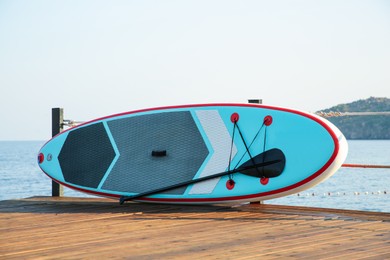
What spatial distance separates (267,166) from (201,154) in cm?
50

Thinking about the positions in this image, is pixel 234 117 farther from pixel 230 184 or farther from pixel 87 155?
pixel 87 155

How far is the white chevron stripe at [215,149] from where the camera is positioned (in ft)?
17.7

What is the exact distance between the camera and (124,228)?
14.1 ft

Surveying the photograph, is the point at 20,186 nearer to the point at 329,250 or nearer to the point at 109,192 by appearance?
the point at 109,192

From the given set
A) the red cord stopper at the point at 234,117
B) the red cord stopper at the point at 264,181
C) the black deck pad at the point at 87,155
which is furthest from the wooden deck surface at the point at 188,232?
the red cord stopper at the point at 234,117

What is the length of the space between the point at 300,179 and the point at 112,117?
1596 millimetres

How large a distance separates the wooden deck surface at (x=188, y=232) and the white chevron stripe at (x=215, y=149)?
6.1 inches

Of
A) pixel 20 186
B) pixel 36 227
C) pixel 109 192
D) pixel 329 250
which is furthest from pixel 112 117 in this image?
pixel 20 186

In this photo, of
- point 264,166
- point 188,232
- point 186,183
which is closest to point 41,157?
point 186,183

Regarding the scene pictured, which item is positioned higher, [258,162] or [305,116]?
[305,116]

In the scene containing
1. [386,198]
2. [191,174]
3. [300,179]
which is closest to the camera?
[300,179]

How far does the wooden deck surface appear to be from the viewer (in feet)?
11.4

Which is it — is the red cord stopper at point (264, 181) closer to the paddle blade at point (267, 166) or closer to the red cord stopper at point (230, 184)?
the paddle blade at point (267, 166)

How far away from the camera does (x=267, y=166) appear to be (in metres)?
5.26
